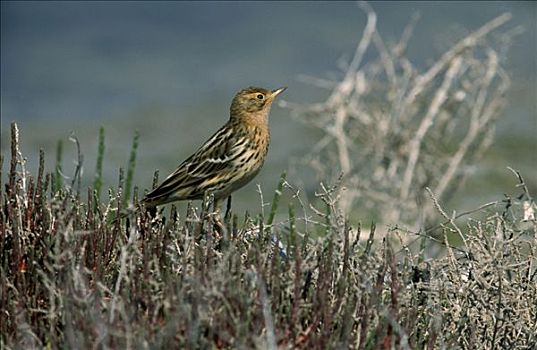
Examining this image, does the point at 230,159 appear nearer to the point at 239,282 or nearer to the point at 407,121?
the point at 407,121

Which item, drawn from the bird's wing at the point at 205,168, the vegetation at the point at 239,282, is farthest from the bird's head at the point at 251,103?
the vegetation at the point at 239,282

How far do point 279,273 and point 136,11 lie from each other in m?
14.1

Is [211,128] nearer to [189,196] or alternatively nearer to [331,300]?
[189,196]

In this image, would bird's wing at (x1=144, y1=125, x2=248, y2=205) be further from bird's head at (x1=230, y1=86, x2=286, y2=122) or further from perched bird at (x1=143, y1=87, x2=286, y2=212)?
bird's head at (x1=230, y1=86, x2=286, y2=122)

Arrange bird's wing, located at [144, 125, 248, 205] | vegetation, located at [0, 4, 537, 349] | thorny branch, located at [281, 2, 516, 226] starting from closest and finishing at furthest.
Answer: vegetation, located at [0, 4, 537, 349] → bird's wing, located at [144, 125, 248, 205] → thorny branch, located at [281, 2, 516, 226]

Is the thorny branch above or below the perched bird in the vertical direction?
above

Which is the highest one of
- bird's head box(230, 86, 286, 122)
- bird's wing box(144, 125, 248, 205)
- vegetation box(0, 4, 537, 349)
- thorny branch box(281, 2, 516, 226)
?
thorny branch box(281, 2, 516, 226)

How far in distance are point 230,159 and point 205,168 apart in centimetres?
14

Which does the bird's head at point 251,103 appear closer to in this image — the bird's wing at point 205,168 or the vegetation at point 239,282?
the bird's wing at point 205,168

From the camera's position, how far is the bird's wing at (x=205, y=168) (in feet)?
22.9

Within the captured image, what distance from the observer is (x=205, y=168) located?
7188 millimetres

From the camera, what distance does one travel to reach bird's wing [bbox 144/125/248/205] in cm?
698

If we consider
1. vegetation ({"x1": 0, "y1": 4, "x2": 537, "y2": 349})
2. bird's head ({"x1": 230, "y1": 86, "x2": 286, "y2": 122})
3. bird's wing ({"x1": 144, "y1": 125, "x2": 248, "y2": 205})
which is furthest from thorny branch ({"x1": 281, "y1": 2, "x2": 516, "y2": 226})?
vegetation ({"x1": 0, "y1": 4, "x2": 537, "y2": 349})

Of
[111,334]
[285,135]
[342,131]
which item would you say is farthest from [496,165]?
[111,334]
